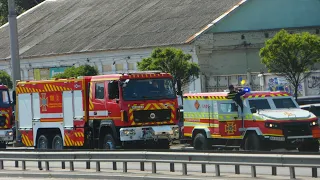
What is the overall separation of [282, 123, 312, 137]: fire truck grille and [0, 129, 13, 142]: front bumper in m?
14.2

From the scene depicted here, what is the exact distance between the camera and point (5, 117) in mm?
35438

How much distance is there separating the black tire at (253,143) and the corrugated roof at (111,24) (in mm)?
25276

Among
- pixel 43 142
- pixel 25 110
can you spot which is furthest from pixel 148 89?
pixel 25 110

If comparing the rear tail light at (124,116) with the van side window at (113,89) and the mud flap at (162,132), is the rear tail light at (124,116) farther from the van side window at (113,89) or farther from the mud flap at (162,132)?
the mud flap at (162,132)

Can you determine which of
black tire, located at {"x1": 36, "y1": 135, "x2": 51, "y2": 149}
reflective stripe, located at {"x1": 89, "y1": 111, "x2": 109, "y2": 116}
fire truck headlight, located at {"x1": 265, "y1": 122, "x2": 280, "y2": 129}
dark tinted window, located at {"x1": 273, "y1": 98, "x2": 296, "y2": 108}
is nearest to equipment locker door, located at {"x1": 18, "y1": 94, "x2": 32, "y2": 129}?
black tire, located at {"x1": 36, "y1": 135, "x2": 51, "y2": 149}

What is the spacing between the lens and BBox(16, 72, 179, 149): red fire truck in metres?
27.2

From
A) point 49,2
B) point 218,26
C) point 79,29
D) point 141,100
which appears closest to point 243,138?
point 141,100

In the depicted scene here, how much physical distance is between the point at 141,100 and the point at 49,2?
4875cm

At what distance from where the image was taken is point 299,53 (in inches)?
1480

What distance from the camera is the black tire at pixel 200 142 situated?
27.3 m

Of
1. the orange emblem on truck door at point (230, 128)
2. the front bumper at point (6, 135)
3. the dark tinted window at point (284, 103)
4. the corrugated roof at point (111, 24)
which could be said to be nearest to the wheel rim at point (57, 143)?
the front bumper at point (6, 135)

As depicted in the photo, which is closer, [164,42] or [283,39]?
[283,39]

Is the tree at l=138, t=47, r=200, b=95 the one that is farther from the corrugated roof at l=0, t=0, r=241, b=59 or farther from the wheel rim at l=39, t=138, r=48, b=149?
the wheel rim at l=39, t=138, r=48, b=149

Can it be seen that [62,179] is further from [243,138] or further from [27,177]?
[243,138]
